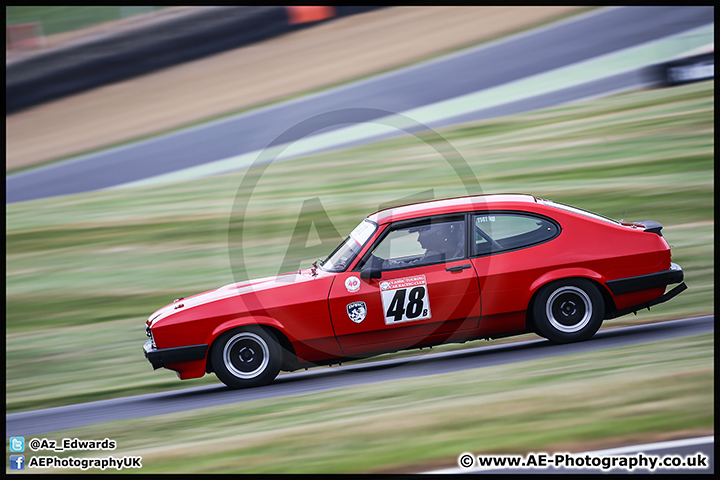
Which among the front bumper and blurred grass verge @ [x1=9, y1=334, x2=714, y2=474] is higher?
the front bumper

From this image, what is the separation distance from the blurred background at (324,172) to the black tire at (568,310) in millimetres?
423

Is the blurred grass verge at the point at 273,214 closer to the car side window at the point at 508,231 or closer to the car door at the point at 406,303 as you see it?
the car side window at the point at 508,231

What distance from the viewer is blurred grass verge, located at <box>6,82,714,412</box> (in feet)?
24.6

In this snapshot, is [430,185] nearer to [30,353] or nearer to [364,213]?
[364,213]

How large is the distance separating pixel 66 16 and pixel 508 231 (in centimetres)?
1483

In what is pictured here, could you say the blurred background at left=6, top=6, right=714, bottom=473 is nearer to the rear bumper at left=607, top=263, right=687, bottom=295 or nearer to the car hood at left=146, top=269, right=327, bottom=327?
the rear bumper at left=607, top=263, right=687, bottom=295

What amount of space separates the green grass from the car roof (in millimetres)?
12796

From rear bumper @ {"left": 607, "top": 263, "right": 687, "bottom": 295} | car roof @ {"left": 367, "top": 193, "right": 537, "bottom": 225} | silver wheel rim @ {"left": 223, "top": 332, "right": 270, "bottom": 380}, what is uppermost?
car roof @ {"left": 367, "top": 193, "right": 537, "bottom": 225}

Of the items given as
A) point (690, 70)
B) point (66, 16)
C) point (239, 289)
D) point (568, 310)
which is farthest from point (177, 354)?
point (66, 16)

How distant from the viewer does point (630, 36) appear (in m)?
14.6

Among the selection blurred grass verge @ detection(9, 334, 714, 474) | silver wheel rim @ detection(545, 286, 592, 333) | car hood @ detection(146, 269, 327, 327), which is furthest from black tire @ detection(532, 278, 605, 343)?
car hood @ detection(146, 269, 327, 327)

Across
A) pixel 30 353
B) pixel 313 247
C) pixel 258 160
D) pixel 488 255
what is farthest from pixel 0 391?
pixel 258 160

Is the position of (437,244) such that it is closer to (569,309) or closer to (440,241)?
(440,241)

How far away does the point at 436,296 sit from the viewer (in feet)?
18.6
